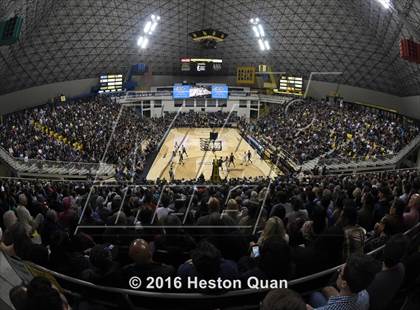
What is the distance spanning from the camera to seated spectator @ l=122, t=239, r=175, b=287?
14.1ft

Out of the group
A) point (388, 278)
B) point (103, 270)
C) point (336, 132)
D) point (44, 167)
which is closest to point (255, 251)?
point (388, 278)

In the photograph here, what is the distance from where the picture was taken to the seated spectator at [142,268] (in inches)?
170

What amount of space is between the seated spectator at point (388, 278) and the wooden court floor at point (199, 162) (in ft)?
86.9

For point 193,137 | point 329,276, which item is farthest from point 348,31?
point 329,276

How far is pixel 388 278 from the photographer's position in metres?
4.08

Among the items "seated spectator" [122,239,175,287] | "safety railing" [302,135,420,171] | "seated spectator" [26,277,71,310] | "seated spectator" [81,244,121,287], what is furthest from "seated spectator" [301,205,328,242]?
"safety railing" [302,135,420,171]

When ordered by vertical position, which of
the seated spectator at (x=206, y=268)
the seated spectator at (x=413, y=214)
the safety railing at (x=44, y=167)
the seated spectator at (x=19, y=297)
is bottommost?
the safety railing at (x=44, y=167)

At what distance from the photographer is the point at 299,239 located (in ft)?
19.8

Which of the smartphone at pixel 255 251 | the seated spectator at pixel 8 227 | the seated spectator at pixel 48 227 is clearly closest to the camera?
the smartphone at pixel 255 251

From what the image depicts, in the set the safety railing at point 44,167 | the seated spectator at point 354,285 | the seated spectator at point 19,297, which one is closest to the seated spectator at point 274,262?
the seated spectator at point 354,285

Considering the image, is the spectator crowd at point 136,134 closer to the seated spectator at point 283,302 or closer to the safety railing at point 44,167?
the safety railing at point 44,167

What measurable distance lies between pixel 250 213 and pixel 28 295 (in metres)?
5.66

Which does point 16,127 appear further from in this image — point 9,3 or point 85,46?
point 85,46

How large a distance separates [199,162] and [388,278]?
1251 inches
